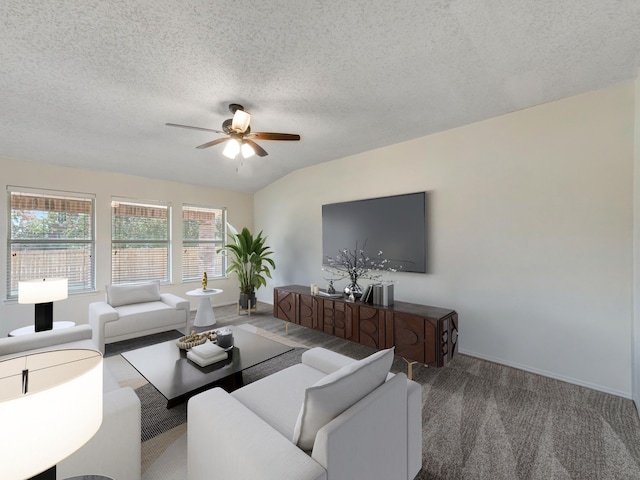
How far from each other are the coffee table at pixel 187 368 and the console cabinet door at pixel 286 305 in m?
1.29

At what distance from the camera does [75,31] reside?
179cm

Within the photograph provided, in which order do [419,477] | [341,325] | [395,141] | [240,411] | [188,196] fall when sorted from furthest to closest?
[188,196] < [395,141] < [341,325] < [419,477] < [240,411]

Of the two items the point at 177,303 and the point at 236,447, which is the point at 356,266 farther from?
the point at 236,447

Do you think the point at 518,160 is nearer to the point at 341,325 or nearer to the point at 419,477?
the point at 341,325

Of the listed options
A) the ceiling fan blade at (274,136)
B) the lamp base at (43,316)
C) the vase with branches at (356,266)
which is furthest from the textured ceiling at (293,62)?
the lamp base at (43,316)

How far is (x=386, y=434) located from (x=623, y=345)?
254 centimetres

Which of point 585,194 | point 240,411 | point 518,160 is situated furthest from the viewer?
point 518,160

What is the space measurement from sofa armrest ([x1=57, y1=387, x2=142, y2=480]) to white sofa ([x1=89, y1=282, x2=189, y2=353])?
218 cm

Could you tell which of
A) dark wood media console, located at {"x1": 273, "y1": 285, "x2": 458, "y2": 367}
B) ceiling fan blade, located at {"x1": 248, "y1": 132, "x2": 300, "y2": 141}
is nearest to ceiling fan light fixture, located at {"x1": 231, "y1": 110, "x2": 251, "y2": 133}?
ceiling fan blade, located at {"x1": 248, "y1": 132, "x2": 300, "y2": 141}

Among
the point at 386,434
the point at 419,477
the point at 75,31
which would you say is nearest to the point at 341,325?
the point at 419,477

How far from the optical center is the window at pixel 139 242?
440cm

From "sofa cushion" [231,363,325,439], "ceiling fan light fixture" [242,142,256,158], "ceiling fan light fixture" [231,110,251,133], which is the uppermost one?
"ceiling fan light fixture" [231,110,251,133]

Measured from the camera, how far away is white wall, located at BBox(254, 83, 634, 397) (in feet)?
7.82

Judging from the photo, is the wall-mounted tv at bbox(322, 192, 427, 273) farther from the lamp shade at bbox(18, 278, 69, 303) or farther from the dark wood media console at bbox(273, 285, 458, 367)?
the lamp shade at bbox(18, 278, 69, 303)
